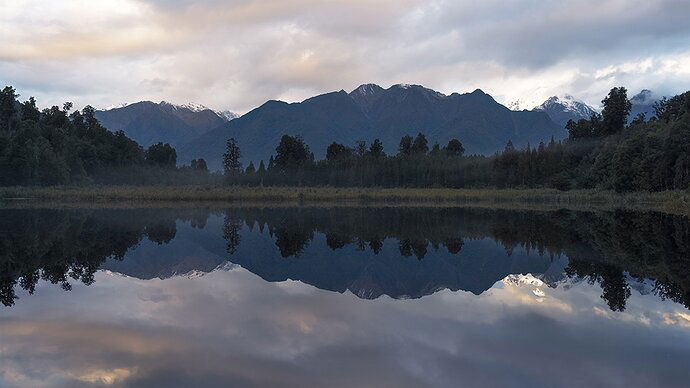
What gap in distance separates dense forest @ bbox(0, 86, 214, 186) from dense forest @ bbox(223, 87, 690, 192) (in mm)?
21790

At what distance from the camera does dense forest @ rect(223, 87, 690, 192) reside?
75000 millimetres

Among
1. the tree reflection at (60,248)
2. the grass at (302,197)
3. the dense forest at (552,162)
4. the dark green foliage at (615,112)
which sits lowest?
the grass at (302,197)

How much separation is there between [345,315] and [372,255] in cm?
982

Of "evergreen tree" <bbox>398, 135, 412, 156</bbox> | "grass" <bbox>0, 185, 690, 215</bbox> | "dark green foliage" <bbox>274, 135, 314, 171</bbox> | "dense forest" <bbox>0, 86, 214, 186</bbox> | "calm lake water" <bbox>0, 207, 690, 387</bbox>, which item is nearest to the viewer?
"calm lake water" <bbox>0, 207, 690, 387</bbox>

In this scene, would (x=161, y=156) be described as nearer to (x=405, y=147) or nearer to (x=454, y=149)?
(x=405, y=147)

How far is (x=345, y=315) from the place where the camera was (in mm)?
11148

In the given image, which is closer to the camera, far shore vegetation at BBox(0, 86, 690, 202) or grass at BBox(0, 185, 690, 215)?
grass at BBox(0, 185, 690, 215)

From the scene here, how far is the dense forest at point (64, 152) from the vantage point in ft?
280

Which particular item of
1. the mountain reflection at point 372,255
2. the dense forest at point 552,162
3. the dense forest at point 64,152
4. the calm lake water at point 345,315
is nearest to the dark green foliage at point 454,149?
the dense forest at point 552,162

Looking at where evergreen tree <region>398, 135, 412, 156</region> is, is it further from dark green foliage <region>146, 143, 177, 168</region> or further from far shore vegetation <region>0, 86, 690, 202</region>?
dark green foliage <region>146, 143, 177, 168</region>

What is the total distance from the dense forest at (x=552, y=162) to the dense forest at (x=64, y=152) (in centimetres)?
2179

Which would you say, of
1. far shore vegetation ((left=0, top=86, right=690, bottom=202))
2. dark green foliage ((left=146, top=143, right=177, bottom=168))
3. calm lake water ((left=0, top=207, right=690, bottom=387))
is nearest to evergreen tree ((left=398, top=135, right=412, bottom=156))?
far shore vegetation ((left=0, top=86, right=690, bottom=202))

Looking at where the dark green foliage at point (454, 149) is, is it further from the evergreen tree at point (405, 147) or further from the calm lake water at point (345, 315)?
the calm lake water at point (345, 315)

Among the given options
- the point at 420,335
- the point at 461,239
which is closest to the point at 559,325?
the point at 420,335
